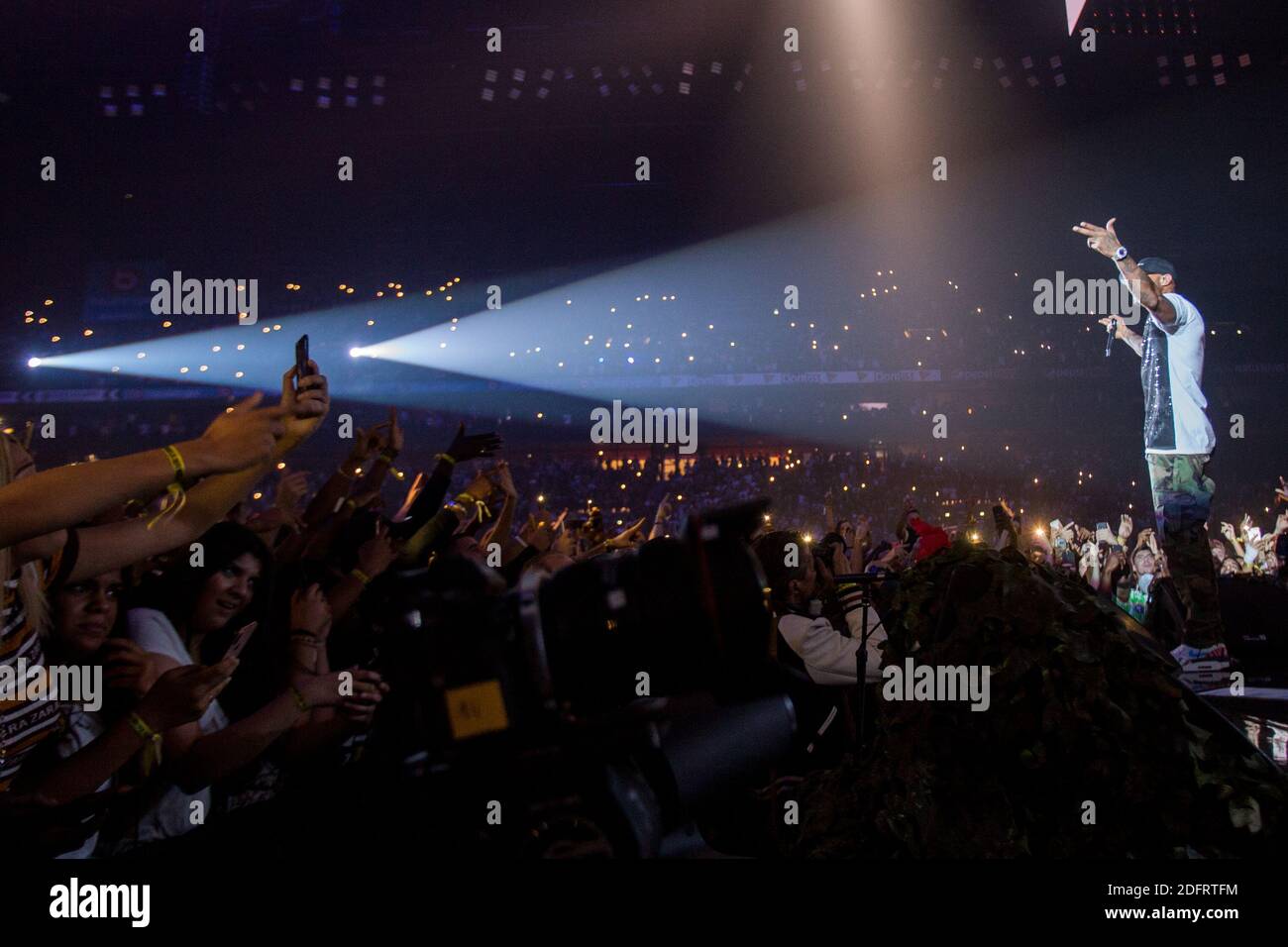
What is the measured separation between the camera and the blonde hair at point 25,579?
179cm

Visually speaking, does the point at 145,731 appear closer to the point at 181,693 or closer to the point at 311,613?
the point at 181,693

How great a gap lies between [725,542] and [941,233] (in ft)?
43.5

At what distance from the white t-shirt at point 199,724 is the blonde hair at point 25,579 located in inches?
16.7

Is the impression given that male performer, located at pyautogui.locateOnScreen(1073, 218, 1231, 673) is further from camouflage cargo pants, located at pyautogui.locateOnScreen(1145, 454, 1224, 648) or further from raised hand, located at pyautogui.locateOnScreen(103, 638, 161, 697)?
raised hand, located at pyautogui.locateOnScreen(103, 638, 161, 697)

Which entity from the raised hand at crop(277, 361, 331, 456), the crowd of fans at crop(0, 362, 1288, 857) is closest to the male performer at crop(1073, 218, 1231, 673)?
the crowd of fans at crop(0, 362, 1288, 857)

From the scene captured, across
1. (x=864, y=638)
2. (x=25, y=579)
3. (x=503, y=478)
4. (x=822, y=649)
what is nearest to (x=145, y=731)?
(x=25, y=579)

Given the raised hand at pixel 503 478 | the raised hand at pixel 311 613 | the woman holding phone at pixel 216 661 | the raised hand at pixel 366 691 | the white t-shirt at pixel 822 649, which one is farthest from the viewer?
the raised hand at pixel 503 478

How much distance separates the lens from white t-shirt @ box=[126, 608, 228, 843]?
2.42 meters

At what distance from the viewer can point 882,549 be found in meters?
7.98

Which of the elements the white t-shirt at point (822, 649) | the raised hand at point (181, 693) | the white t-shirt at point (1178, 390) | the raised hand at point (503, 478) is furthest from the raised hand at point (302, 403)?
the white t-shirt at point (1178, 390)

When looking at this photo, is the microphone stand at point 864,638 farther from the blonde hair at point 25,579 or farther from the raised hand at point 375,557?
the blonde hair at point 25,579

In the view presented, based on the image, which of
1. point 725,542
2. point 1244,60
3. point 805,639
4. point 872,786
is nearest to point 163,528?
point 725,542

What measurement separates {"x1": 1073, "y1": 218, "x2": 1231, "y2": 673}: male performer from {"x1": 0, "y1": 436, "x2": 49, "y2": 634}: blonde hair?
6.70 meters
